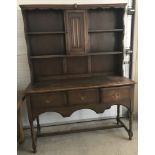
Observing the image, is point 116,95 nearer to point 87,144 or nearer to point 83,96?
point 83,96

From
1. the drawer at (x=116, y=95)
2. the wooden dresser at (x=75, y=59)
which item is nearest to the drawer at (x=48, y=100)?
the wooden dresser at (x=75, y=59)

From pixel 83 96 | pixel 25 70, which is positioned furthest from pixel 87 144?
pixel 25 70

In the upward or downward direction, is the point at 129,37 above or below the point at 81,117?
above

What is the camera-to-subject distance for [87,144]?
2.25 meters

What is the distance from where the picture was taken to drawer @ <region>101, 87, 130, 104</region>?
2.07 meters

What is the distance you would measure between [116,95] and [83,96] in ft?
1.33

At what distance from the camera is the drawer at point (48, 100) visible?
1.96 m

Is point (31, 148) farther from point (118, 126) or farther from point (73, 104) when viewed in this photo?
point (118, 126)

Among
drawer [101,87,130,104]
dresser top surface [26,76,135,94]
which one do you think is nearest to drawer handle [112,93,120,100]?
drawer [101,87,130,104]
